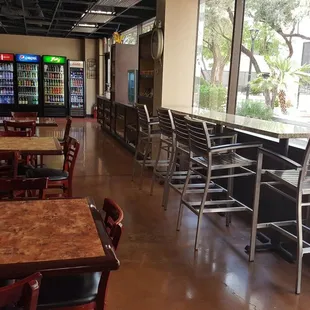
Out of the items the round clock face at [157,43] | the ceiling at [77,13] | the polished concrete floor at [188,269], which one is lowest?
the polished concrete floor at [188,269]

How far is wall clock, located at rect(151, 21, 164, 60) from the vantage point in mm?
5496

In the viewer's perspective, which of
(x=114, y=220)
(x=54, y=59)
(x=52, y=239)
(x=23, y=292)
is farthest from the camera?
(x=54, y=59)

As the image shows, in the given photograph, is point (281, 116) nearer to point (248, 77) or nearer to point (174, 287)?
point (248, 77)

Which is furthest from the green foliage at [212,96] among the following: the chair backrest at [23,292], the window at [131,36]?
the window at [131,36]

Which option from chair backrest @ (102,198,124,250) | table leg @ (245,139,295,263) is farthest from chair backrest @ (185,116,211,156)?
→ chair backrest @ (102,198,124,250)

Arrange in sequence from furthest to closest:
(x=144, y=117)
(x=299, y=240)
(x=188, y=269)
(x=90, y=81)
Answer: (x=90, y=81) < (x=144, y=117) < (x=188, y=269) < (x=299, y=240)

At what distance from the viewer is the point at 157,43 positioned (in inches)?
220

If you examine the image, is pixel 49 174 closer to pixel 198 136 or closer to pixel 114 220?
pixel 198 136

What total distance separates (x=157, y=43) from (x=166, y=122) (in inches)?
75.8

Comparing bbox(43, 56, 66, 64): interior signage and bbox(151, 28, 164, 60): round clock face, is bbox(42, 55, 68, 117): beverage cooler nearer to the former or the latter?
bbox(43, 56, 66, 64): interior signage

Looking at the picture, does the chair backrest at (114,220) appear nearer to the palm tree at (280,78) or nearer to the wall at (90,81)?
the palm tree at (280,78)

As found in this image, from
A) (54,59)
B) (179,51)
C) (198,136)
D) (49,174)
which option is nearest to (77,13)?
(54,59)

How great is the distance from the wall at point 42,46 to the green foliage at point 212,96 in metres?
9.09

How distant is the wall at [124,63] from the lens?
8.44 meters
